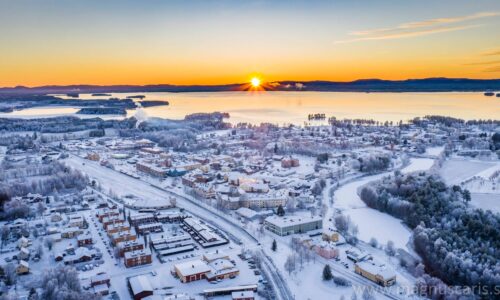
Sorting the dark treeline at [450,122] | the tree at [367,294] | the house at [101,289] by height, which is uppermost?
the dark treeline at [450,122]

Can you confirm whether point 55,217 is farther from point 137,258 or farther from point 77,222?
point 137,258

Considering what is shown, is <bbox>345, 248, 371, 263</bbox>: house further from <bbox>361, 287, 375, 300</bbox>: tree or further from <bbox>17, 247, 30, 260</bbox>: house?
<bbox>17, 247, 30, 260</bbox>: house

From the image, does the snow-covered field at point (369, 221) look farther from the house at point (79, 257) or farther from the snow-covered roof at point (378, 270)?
the house at point (79, 257)

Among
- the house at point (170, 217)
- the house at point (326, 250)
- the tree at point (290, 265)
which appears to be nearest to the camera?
the tree at point (290, 265)

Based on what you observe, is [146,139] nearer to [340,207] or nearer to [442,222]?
[340,207]

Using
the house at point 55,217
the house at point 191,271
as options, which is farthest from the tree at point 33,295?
the house at point 55,217

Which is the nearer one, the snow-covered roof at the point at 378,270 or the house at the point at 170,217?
the snow-covered roof at the point at 378,270
